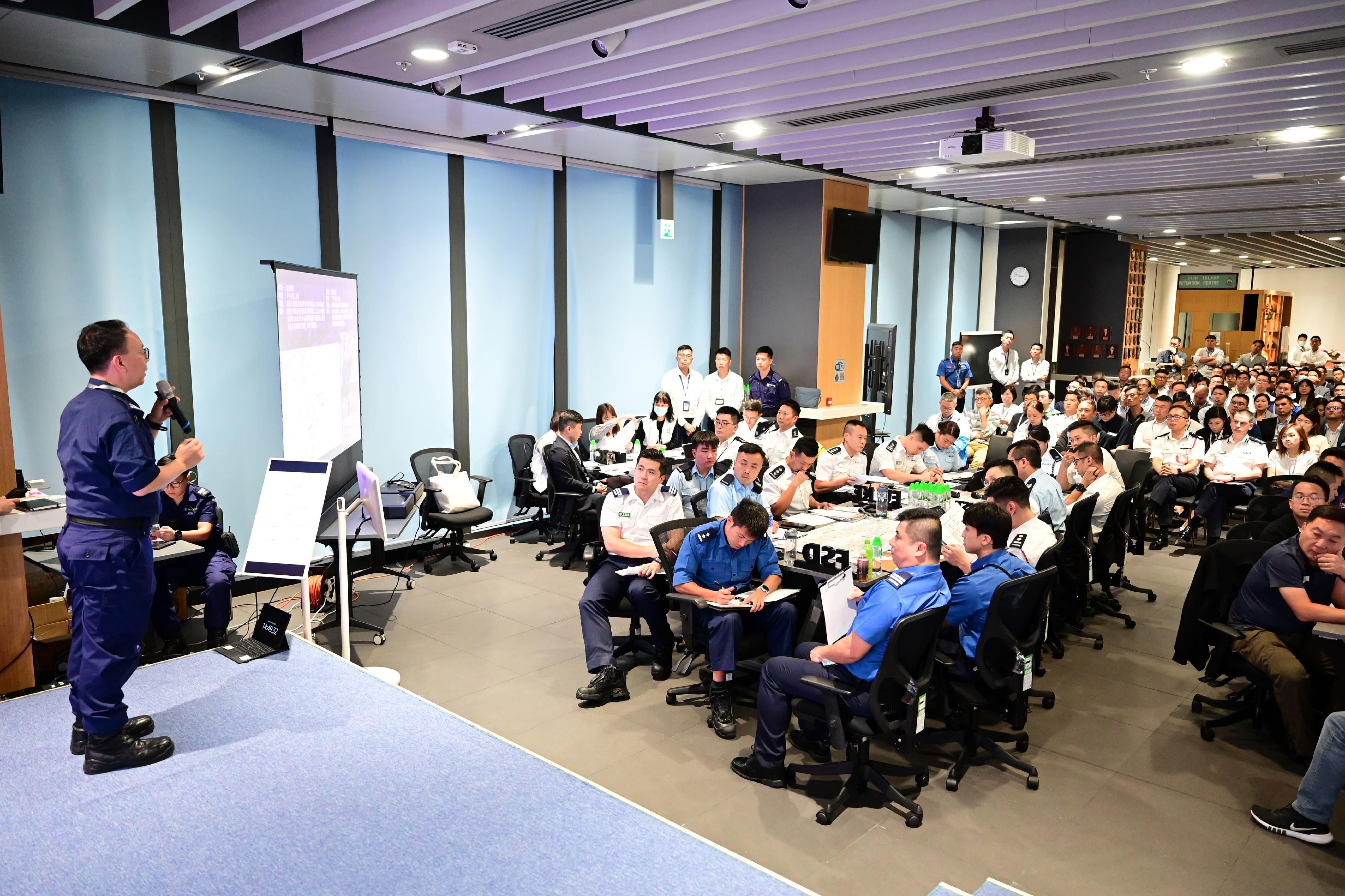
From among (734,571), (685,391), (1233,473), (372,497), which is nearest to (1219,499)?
(1233,473)

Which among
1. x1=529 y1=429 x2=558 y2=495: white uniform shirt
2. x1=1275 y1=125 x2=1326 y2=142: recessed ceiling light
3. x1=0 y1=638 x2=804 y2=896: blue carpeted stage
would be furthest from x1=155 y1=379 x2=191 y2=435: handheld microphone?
x1=1275 y1=125 x2=1326 y2=142: recessed ceiling light

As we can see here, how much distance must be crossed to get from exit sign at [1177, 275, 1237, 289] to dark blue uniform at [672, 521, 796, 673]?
25.4 meters

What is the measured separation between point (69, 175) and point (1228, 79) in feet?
23.4

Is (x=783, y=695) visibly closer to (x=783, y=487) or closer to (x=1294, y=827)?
(x=1294, y=827)

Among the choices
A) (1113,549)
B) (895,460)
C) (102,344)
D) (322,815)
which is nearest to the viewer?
(322,815)

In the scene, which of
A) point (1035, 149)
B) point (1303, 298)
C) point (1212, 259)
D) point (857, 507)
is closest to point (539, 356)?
point (857, 507)

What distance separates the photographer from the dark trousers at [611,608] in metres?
4.86

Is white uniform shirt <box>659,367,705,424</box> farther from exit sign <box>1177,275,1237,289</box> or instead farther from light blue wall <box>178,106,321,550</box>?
exit sign <box>1177,275,1237,289</box>

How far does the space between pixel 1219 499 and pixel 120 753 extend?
8568mm

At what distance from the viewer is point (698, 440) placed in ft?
20.7

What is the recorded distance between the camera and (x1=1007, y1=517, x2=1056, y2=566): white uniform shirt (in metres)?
4.62

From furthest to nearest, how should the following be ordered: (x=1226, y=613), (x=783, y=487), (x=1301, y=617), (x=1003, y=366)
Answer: (x=1003, y=366)
(x=783, y=487)
(x=1226, y=613)
(x=1301, y=617)

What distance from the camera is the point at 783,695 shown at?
3.84 m

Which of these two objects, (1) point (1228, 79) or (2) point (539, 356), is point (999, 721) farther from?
(2) point (539, 356)
